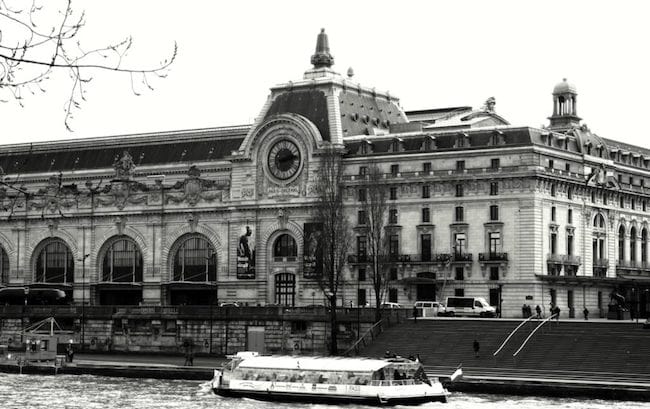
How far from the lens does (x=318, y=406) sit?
7988cm

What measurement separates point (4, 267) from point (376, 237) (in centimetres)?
5655

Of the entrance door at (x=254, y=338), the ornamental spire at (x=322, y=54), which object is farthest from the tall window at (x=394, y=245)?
the ornamental spire at (x=322, y=54)

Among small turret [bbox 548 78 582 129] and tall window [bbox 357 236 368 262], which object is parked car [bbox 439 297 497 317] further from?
small turret [bbox 548 78 582 129]

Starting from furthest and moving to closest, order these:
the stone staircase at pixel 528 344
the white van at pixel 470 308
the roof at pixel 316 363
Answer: the white van at pixel 470 308, the stone staircase at pixel 528 344, the roof at pixel 316 363

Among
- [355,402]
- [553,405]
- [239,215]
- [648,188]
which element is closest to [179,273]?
[239,215]

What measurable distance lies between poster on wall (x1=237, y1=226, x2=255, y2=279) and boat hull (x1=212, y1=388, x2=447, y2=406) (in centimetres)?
4886

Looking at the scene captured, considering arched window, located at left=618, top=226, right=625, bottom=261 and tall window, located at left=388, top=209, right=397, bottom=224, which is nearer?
tall window, located at left=388, top=209, right=397, bottom=224

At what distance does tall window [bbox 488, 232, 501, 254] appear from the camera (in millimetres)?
122188

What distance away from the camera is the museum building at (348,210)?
403 ft

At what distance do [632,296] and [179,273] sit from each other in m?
45.5

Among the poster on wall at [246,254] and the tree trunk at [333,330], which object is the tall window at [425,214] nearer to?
the poster on wall at [246,254]

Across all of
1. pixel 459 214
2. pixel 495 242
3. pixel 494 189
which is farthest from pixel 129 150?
pixel 495 242

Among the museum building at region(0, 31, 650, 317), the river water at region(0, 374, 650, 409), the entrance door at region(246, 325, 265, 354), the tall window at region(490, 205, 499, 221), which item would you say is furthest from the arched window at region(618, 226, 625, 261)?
the river water at region(0, 374, 650, 409)

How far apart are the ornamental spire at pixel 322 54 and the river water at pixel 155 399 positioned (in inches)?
2167
